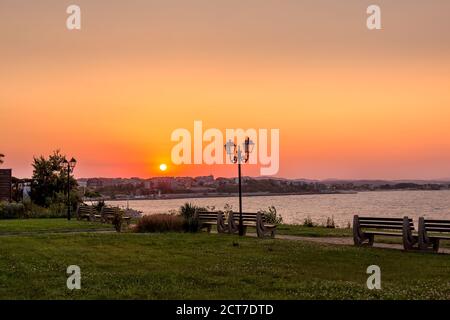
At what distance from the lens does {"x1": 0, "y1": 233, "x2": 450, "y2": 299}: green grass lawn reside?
967 centimetres

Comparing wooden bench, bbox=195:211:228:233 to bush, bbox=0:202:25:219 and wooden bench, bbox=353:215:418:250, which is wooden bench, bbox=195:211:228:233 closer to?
wooden bench, bbox=353:215:418:250

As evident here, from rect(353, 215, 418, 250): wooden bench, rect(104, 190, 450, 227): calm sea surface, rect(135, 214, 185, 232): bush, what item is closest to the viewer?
rect(353, 215, 418, 250): wooden bench

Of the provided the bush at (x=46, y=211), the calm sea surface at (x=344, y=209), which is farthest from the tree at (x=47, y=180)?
the calm sea surface at (x=344, y=209)

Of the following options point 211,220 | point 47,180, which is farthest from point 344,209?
point 211,220

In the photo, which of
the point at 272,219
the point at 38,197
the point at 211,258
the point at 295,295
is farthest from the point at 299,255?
the point at 38,197

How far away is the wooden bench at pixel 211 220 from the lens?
2336 centimetres

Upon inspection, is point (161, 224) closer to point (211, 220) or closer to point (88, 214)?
point (211, 220)

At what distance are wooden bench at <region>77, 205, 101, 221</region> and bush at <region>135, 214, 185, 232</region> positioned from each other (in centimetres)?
971

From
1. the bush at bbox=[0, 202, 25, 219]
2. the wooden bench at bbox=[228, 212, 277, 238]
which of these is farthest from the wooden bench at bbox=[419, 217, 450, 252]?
the bush at bbox=[0, 202, 25, 219]

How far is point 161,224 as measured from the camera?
934 inches

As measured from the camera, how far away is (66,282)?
426 inches

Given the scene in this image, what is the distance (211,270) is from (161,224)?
1173cm

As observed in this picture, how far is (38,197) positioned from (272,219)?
2566cm
